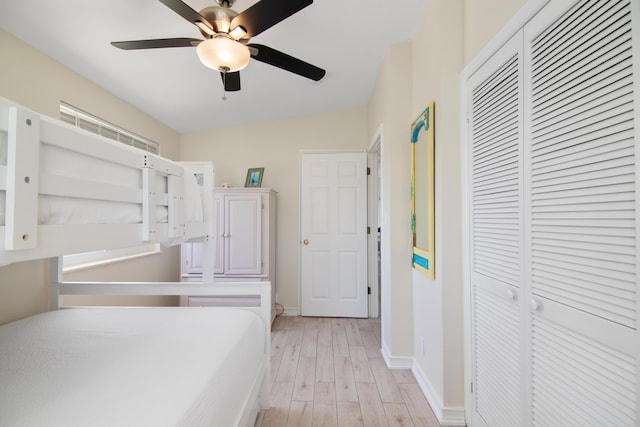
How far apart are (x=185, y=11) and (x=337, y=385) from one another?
237cm

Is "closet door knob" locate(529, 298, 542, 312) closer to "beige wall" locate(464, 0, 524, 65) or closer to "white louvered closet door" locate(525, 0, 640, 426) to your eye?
"white louvered closet door" locate(525, 0, 640, 426)

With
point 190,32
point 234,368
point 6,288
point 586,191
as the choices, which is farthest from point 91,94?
point 586,191

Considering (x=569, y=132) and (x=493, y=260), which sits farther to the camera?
(x=493, y=260)

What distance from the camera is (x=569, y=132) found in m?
0.90

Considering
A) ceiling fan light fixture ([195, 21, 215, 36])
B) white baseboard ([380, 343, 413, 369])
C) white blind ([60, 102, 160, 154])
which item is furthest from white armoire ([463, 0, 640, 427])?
white blind ([60, 102, 160, 154])

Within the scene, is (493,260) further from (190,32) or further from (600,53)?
(190,32)

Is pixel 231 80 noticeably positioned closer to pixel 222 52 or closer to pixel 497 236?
pixel 222 52

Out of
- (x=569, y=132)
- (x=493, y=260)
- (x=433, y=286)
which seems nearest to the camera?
(x=569, y=132)

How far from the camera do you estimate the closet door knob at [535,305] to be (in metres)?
1.03

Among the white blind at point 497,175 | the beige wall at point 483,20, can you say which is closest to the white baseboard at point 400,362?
the white blind at point 497,175

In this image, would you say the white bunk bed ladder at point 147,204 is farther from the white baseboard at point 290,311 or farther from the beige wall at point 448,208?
the white baseboard at point 290,311

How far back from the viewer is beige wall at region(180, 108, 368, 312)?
344 cm

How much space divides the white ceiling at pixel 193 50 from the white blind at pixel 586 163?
1.21m

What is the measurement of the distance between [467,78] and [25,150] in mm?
1860
